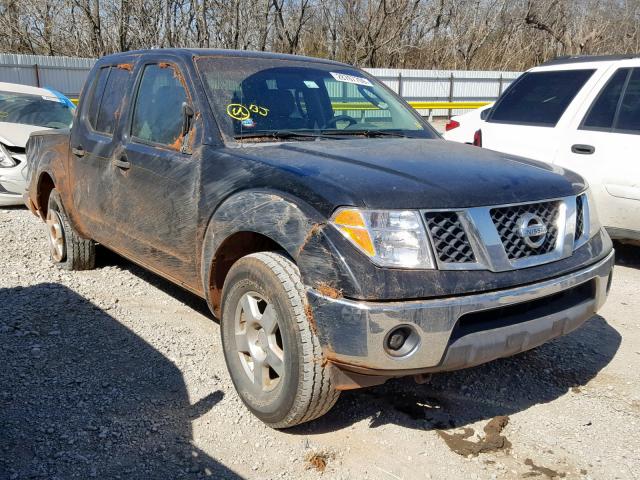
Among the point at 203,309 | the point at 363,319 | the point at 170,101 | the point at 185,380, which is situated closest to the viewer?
the point at 363,319

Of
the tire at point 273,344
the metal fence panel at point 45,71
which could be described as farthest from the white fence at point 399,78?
the tire at point 273,344

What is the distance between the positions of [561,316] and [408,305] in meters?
0.88

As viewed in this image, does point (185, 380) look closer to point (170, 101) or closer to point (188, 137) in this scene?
point (188, 137)

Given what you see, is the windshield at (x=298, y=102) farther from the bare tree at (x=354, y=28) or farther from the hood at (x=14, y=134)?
the bare tree at (x=354, y=28)

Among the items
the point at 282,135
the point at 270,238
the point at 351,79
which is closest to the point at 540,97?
the point at 351,79

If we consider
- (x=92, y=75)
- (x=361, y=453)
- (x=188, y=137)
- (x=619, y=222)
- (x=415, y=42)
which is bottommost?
(x=361, y=453)

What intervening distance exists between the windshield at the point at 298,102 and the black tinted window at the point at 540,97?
2.10 meters

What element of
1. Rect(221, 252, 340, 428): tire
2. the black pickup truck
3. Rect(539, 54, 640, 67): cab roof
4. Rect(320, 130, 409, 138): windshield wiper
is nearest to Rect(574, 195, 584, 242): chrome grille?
the black pickup truck

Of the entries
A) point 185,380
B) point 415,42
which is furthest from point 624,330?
point 415,42

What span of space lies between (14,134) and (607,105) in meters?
7.05

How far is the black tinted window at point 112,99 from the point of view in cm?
434

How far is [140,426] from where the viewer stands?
301 centimetres

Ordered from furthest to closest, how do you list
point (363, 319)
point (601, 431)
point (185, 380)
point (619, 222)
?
1. point (619, 222)
2. point (185, 380)
3. point (601, 431)
4. point (363, 319)

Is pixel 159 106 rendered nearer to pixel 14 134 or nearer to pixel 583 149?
pixel 583 149
